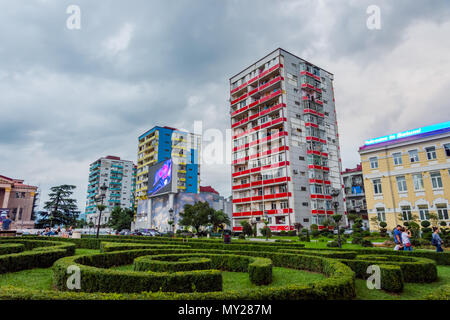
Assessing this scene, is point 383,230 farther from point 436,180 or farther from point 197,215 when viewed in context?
point 197,215

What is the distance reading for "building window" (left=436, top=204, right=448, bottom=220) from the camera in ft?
89.6

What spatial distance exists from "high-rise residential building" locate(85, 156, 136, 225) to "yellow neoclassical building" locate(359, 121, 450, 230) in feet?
334

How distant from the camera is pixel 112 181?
114812mm

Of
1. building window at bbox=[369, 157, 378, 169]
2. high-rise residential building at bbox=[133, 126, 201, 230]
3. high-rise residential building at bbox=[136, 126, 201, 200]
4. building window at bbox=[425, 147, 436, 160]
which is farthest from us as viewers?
high-rise residential building at bbox=[136, 126, 201, 200]

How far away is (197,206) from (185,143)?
4293cm

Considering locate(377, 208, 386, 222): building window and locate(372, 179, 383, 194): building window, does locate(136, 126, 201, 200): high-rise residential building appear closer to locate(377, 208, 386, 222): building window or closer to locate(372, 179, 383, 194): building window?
locate(372, 179, 383, 194): building window

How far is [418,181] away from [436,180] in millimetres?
1574

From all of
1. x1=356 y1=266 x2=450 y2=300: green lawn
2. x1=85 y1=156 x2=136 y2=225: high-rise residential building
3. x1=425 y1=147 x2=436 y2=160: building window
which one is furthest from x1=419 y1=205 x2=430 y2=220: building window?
x1=85 y1=156 x2=136 y2=225: high-rise residential building

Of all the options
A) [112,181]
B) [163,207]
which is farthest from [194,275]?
[112,181]

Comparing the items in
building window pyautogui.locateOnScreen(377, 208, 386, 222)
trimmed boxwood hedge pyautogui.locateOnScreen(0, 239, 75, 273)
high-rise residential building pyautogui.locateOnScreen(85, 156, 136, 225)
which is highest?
high-rise residential building pyautogui.locateOnScreen(85, 156, 136, 225)

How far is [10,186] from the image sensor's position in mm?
69875
